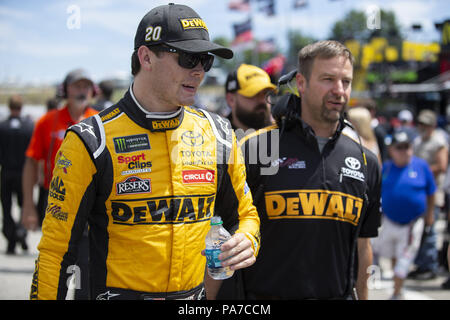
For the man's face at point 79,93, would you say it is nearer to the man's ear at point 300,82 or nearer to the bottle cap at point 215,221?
the man's ear at point 300,82

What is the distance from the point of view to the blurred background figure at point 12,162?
777 cm

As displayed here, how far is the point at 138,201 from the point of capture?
2078mm

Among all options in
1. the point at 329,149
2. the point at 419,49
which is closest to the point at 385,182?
the point at 329,149

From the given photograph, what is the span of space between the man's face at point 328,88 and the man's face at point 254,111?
1.35m

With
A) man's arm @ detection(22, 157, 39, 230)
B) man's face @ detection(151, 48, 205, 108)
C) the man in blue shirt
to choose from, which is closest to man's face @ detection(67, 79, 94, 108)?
man's arm @ detection(22, 157, 39, 230)

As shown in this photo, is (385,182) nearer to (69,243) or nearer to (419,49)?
(69,243)

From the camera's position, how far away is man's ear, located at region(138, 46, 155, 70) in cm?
216

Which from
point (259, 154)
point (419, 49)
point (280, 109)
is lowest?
point (259, 154)

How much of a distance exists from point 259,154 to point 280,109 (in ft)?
1.04

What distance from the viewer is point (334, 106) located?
9.14ft

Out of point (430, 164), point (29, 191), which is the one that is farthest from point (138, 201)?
point (430, 164)

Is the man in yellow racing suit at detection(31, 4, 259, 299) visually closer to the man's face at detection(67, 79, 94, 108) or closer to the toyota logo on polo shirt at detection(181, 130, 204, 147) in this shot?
the toyota logo on polo shirt at detection(181, 130, 204, 147)
